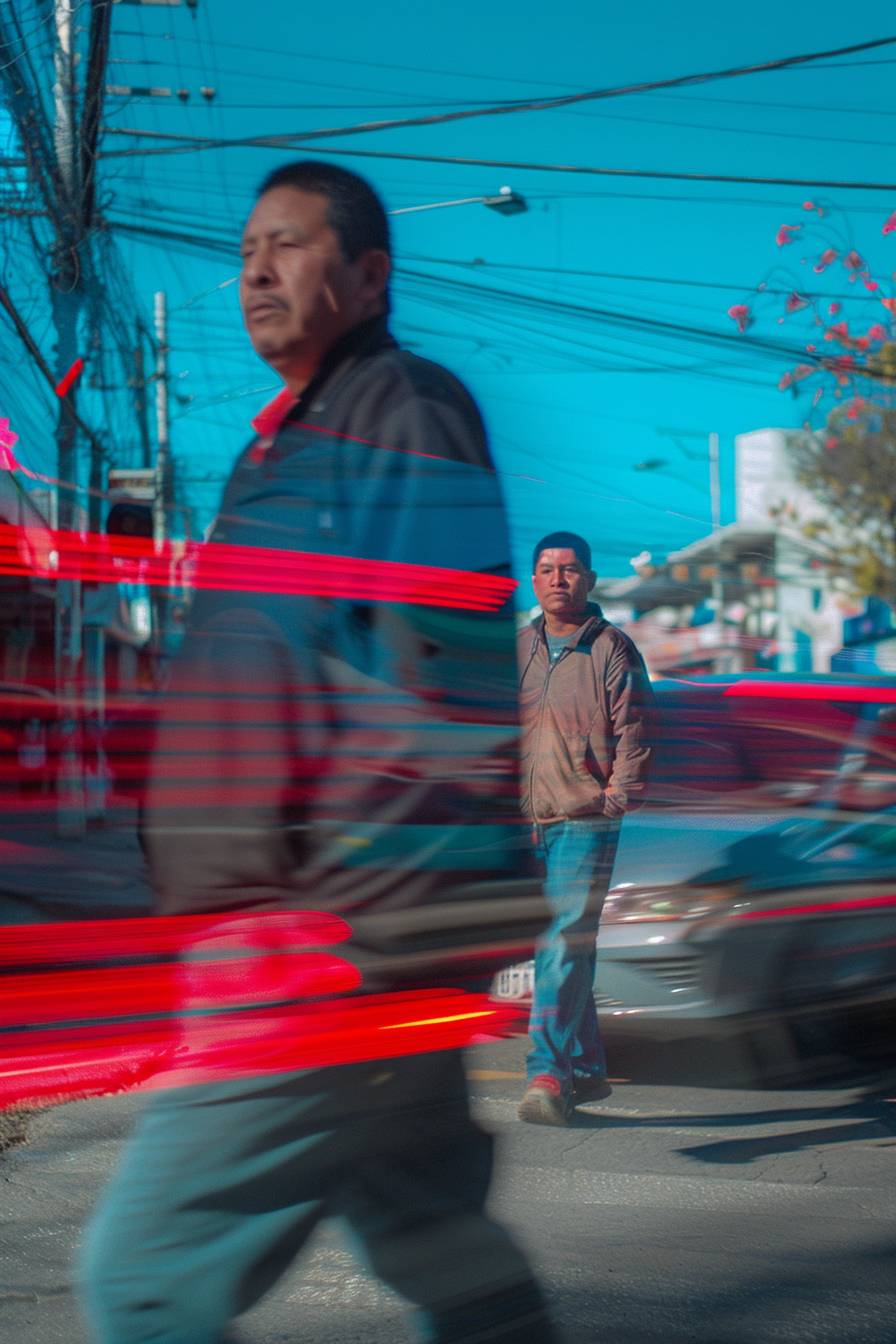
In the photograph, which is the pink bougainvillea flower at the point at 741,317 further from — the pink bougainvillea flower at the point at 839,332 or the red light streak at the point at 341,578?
the red light streak at the point at 341,578

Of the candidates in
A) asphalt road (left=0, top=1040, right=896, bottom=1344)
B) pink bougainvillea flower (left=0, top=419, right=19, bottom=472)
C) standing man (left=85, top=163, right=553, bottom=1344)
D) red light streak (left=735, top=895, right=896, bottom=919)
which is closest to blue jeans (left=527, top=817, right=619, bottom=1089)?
asphalt road (left=0, top=1040, right=896, bottom=1344)

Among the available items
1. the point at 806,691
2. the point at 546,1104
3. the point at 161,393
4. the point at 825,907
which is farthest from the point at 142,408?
the point at 546,1104

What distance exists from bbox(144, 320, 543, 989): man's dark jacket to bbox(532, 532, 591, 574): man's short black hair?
7.94 ft

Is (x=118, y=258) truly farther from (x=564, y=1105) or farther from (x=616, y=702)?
(x=564, y=1105)

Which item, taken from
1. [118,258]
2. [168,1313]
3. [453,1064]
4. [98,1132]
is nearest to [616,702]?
[98,1132]

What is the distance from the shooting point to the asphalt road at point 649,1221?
2592mm

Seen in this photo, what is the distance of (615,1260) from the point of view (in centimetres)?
290

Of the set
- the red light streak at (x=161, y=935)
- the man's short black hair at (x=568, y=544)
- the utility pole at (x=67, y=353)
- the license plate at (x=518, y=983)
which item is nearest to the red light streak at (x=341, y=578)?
the red light streak at (x=161, y=935)

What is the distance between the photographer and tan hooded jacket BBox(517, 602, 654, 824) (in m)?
3.92

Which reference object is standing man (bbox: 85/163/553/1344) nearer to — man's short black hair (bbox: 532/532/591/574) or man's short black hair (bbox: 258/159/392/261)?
man's short black hair (bbox: 258/159/392/261)

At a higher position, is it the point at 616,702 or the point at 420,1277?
the point at 616,702

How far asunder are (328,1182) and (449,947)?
0.30m

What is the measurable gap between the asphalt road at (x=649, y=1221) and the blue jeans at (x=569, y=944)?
21cm

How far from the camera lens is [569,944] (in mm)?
3883
